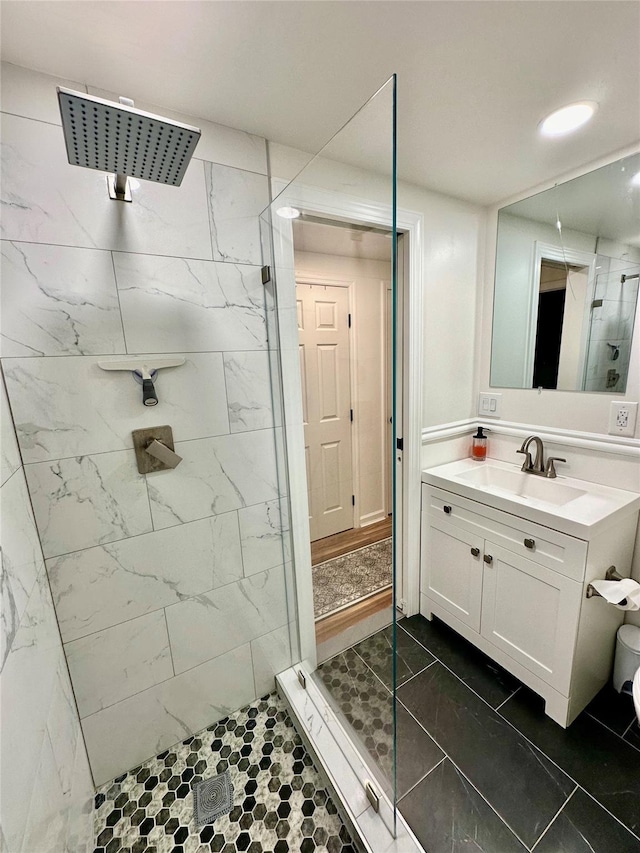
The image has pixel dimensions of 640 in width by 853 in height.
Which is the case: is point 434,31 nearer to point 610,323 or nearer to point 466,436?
point 610,323

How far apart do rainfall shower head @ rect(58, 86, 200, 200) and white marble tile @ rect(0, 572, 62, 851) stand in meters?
1.11

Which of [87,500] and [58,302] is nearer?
[58,302]

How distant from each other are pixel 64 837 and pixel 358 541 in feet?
4.01

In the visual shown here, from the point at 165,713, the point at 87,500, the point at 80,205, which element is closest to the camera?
the point at 80,205

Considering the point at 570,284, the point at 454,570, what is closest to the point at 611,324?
the point at 570,284

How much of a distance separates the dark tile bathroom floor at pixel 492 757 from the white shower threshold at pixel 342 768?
0.23 ft

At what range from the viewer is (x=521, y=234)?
1.75m

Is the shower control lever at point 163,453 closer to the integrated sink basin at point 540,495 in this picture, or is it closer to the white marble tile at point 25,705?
the white marble tile at point 25,705

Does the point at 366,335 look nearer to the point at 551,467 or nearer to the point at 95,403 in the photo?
the point at 95,403

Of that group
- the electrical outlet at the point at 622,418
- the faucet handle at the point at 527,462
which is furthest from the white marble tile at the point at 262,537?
the electrical outlet at the point at 622,418

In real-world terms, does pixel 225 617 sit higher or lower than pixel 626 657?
higher

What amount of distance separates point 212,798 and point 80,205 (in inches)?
77.8

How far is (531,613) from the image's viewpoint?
4.63 feet

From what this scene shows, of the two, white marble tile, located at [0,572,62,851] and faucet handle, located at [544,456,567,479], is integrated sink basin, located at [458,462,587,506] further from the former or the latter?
white marble tile, located at [0,572,62,851]
